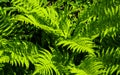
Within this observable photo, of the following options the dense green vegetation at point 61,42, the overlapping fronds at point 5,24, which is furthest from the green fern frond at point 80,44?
the overlapping fronds at point 5,24

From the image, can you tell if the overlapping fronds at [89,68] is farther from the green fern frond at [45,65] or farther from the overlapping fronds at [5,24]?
the overlapping fronds at [5,24]

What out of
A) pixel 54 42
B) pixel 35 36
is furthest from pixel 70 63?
pixel 35 36

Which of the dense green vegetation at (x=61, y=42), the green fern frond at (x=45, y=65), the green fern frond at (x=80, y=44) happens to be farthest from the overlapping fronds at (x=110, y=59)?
the green fern frond at (x=45, y=65)

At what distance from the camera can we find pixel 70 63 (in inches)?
144

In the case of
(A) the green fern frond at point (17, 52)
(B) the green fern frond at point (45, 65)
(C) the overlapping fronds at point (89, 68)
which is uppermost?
(A) the green fern frond at point (17, 52)

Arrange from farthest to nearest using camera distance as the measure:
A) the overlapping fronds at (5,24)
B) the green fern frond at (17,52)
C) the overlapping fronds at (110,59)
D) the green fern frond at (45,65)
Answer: the overlapping fronds at (5,24) → the overlapping fronds at (110,59) → the green fern frond at (17,52) → the green fern frond at (45,65)

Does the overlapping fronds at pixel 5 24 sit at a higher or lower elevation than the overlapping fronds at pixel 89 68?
higher

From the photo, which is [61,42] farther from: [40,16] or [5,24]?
[5,24]

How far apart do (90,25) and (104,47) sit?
362 millimetres

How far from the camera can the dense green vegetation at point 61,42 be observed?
349 cm

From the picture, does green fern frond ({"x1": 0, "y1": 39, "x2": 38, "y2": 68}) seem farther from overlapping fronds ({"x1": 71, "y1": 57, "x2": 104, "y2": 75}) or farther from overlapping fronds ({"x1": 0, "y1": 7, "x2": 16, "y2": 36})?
overlapping fronds ({"x1": 71, "y1": 57, "x2": 104, "y2": 75})

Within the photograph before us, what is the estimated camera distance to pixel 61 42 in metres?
3.53

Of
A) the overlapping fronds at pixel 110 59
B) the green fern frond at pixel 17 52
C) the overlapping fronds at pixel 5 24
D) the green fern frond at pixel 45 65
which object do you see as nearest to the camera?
the green fern frond at pixel 45 65

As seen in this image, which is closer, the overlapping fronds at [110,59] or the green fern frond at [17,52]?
the green fern frond at [17,52]
